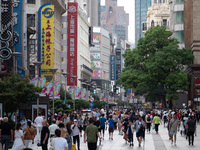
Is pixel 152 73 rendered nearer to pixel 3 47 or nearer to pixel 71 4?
pixel 71 4

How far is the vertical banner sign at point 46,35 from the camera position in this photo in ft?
187

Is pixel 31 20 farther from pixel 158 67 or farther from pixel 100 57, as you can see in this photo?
pixel 100 57

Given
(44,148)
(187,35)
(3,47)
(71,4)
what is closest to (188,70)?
(187,35)

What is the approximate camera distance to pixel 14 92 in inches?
1216

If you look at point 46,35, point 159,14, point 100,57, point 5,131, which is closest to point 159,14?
point 159,14

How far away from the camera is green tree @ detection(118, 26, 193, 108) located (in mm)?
72562

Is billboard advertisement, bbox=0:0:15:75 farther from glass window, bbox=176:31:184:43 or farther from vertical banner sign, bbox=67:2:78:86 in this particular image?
glass window, bbox=176:31:184:43

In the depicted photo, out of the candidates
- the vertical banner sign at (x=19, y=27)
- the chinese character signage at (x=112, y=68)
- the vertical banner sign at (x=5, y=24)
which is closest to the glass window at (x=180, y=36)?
the vertical banner sign at (x=19, y=27)

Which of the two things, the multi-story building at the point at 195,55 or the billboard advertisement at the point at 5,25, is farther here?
the multi-story building at the point at 195,55

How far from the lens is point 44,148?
21234 millimetres

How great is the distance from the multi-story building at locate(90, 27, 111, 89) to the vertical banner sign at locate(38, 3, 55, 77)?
389 feet

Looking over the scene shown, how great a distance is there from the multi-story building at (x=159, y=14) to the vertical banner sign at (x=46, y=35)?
375ft

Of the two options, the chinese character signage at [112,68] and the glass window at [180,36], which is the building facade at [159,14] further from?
the glass window at [180,36]

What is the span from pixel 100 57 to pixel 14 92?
501ft
